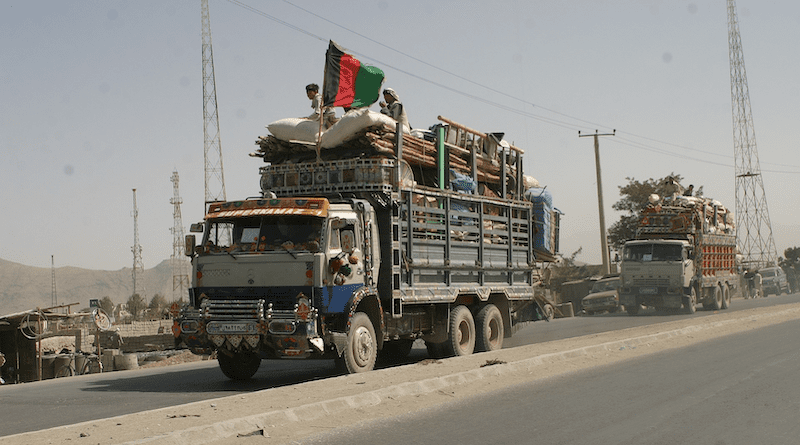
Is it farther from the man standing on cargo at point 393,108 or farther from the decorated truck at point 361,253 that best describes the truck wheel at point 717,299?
the man standing on cargo at point 393,108

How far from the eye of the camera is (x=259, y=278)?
12.0 metres

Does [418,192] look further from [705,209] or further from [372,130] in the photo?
[705,209]

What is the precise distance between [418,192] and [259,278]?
131 inches

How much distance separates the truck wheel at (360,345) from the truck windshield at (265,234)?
1375mm

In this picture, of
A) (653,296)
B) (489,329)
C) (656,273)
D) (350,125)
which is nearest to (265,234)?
(350,125)

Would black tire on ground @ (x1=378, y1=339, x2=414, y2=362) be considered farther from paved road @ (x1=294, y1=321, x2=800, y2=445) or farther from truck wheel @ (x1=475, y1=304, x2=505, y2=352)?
paved road @ (x1=294, y1=321, x2=800, y2=445)

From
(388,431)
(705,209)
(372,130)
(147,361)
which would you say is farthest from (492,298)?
(705,209)

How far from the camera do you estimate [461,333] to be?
1552 cm

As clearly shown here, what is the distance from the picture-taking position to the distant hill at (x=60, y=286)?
14900cm

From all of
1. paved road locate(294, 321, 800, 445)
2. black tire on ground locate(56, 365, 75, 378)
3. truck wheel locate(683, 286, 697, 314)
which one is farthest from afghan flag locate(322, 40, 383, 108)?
truck wheel locate(683, 286, 697, 314)

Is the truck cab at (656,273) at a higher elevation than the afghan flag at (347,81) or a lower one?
lower

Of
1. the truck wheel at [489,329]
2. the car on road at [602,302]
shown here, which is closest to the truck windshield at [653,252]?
the car on road at [602,302]

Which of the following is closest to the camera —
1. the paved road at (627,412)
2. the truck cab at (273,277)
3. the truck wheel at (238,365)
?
the paved road at (627,412)

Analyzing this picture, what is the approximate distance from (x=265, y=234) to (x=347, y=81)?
12.4 feet
